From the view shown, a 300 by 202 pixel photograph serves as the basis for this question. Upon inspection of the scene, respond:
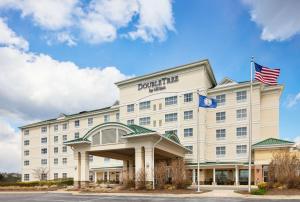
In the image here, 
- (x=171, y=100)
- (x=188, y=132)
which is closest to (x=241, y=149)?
(x=188, y=132)

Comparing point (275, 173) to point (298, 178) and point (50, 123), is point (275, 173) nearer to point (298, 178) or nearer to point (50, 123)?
point (298, 178)

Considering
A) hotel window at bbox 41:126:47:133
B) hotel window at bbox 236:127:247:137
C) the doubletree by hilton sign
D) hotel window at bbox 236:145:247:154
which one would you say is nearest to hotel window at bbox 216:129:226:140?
hotel window at bbox 236:127:247:137

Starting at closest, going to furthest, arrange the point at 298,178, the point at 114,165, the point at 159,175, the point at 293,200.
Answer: the point at 293,200, the point at 298,178, the point at 159,175, the point at 114,165

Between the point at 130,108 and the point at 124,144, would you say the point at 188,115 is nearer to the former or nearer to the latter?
the point at 130,108

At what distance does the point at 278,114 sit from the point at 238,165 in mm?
9780

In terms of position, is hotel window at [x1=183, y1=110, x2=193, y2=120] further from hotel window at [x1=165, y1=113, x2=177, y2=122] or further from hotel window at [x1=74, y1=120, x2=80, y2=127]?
hotel window at [x1=74, y1=120, x2=80, y2=127]

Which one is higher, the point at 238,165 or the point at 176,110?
Answer: the point at 176,110

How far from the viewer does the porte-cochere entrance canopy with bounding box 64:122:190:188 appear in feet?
100

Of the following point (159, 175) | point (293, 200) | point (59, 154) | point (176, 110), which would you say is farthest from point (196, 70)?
point (59, 154)

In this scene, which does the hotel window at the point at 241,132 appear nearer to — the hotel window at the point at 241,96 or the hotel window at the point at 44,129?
the hotel window at the point at 241,96

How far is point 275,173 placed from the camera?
86.7ft

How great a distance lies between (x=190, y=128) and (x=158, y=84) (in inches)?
347

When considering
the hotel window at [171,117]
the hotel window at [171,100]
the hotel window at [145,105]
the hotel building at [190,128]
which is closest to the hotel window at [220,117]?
the hotel building at [190,128]

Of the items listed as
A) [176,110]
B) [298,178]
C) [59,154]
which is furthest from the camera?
[59,154]
